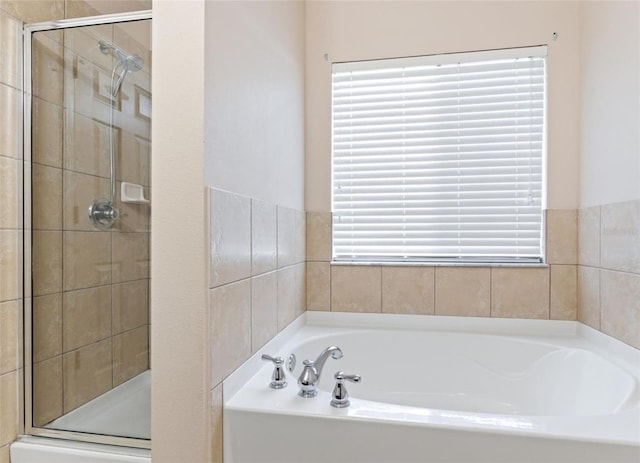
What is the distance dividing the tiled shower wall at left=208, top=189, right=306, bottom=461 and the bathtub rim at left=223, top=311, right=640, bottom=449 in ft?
0.22

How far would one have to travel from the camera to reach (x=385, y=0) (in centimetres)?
225

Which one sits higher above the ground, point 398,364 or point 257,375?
point 257,375

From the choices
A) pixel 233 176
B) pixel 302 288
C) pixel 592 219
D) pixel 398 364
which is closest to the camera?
pixel 233 176

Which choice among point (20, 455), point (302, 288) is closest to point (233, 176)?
point (302, 288)

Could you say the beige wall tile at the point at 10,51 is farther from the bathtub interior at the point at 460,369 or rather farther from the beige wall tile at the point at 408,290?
the beige wall tile at the point at 408,290

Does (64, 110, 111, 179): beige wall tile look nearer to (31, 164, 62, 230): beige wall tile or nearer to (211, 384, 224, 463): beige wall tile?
(31, 164, 62, 230): beige wall tile

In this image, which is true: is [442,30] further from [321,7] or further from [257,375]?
[257,375]

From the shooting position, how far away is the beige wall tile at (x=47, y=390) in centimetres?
154

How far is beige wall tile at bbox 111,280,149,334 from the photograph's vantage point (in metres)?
1.71

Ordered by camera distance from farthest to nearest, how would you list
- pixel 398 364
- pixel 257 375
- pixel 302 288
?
1. pixel 302 288
2. pixel 398 364
3. pixel 257 375

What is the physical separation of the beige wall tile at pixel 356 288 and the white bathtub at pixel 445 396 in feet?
0.19

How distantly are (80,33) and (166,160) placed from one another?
2.71ft

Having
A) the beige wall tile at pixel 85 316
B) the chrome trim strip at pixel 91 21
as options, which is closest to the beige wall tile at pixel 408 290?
the beige wall tile at pixel 85 316

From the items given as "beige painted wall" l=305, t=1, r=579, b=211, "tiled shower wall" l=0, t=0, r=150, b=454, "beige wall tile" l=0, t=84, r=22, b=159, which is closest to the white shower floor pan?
"tiled shower wall" l=0, t=0, r=150, b=454
